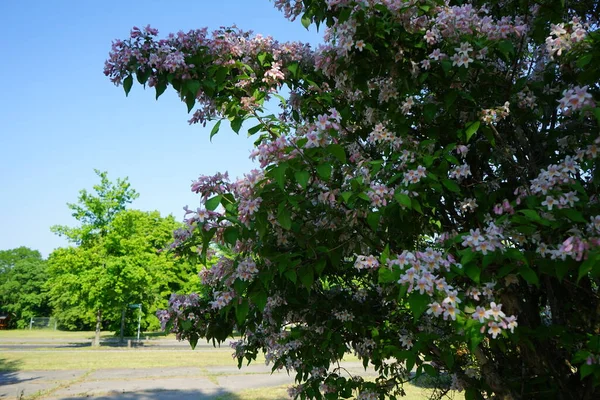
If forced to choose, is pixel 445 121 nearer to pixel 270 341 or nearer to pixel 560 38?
pixel 560 38

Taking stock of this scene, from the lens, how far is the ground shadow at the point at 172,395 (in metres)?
9.25

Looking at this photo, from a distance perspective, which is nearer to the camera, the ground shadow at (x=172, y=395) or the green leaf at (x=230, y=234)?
the green leaf at (x=230, y=234)

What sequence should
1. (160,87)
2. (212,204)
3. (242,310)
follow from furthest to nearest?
(160,87), (242,310), (212,204)

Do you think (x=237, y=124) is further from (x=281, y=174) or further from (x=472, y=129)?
(x=472, y=129)

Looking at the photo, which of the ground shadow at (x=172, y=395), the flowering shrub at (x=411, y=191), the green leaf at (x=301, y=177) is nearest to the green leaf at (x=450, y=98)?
the flowering shrub at (x=411, y=191)

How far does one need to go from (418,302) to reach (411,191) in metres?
0.58

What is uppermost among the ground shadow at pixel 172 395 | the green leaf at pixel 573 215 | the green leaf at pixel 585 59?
the green leaf at pixel 585 59

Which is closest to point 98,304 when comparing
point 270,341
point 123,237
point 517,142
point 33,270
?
point 123,237

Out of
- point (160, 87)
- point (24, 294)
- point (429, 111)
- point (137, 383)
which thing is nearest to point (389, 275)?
point (429, 111)

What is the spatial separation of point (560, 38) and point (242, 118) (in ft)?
5.45

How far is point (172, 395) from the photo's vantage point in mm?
9664

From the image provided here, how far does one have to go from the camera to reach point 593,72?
1948mm

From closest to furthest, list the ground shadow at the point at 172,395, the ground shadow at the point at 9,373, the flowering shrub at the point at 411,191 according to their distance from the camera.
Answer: the flowering shrub at the point at 411,191 → the ground shadow at the point at 172,395 → the ground shadow at the point at 9,373

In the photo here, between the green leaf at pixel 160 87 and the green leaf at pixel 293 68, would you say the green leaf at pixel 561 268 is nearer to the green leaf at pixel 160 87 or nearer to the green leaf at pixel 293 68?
the green leaf at pixel 293 68
